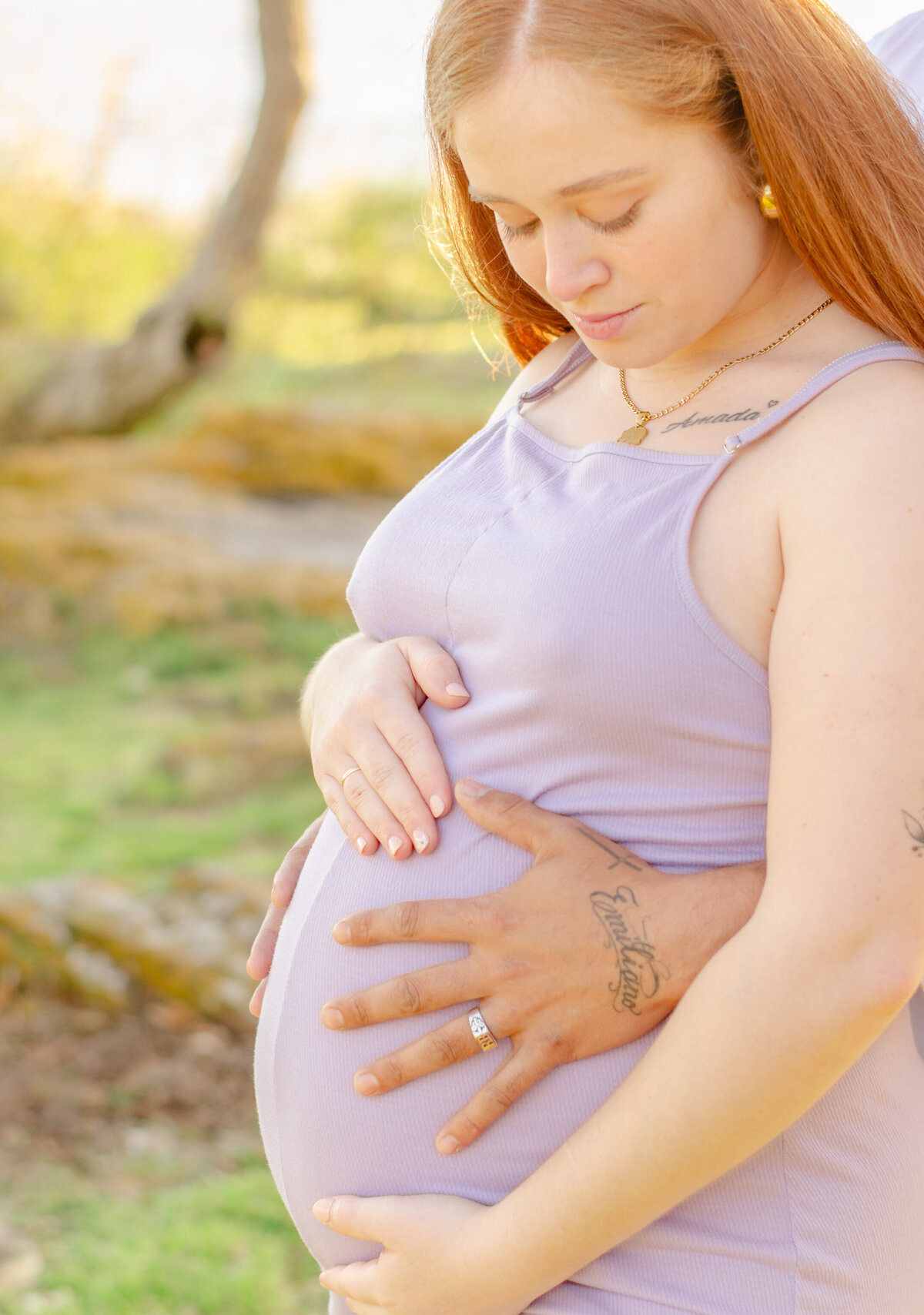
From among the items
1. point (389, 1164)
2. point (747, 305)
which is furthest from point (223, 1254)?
point (747, 305)

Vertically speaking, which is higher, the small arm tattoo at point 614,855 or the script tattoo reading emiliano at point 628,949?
the small arm tattoo at point 614,855

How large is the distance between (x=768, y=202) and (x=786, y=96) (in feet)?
0.31

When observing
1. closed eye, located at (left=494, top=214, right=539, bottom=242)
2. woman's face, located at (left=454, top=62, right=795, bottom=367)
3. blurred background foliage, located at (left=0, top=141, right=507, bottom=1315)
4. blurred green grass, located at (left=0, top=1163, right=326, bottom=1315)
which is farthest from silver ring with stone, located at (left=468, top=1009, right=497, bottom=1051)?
blurred green grass, located at (left=0, top=1163, right=326, bottom=1315)

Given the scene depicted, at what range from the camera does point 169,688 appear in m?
6.30

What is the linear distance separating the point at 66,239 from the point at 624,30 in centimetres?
668

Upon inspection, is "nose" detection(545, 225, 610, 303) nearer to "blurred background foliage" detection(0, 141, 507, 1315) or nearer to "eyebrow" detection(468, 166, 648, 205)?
"eyebrow" detection(468, 166, 648, 205)

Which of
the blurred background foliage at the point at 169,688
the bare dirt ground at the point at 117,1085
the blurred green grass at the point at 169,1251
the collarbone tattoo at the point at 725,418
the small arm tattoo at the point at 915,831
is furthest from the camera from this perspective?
the bare dirt ground at the point at 117,1085

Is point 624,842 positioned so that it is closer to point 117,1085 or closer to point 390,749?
point 390,749

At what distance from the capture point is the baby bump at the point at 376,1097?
1180 millimetres

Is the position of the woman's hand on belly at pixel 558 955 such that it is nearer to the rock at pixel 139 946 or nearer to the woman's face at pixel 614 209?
the woman's face at pixel 614 209

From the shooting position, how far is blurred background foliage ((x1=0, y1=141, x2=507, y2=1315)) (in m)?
2.74

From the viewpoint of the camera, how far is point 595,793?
122 cm

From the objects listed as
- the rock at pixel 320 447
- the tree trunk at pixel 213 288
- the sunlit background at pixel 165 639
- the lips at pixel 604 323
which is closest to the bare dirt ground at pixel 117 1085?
the sunlit background at pixel 165 639

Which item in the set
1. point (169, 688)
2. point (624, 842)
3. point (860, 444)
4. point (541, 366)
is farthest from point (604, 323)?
point (169, 688)
